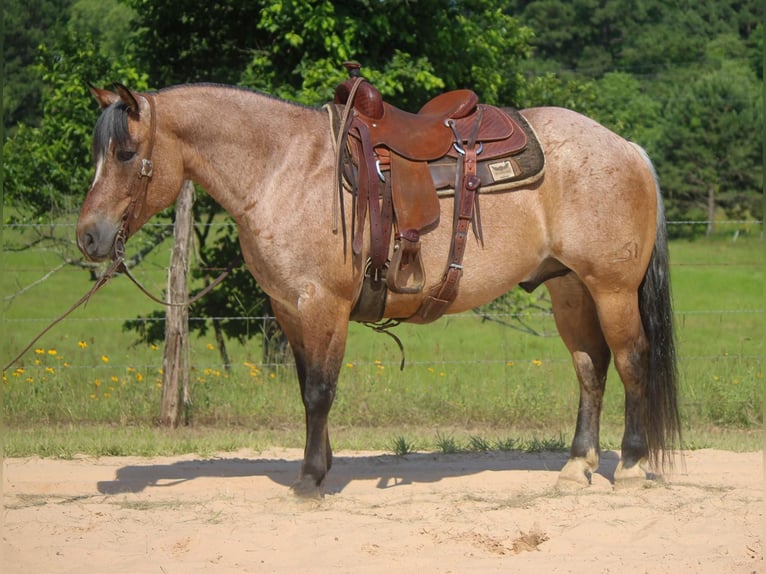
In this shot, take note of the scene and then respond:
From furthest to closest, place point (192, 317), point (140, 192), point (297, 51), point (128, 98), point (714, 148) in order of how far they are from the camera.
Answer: point (714, 148), point (297, 51), point (192, 317), point (140, 192), point (128, 98)

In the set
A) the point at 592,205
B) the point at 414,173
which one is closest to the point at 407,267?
the point at 414,173

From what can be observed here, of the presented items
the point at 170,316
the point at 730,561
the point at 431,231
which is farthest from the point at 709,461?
the point at 170,316

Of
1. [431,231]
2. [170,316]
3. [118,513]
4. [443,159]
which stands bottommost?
[118,513]

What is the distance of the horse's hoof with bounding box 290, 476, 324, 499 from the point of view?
504 centimetres

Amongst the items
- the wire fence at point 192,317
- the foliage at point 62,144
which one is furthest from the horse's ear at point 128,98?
the foliage at point 62,144

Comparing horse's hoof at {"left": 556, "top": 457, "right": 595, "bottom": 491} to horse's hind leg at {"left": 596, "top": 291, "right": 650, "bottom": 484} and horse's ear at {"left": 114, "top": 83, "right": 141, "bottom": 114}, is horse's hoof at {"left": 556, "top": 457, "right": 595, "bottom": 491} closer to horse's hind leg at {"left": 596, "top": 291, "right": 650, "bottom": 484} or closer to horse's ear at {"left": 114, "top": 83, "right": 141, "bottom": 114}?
horse's hind leg at {"left": 596, "top": 291, "right": 650, "bottom": 484}

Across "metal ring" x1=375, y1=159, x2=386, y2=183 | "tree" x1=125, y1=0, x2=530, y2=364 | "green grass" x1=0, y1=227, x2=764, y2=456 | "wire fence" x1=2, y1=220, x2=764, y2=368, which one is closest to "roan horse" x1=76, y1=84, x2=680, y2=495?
"metal ring" x1=375, y1=159, x2=386, y2=183

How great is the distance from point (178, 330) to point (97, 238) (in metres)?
2.89

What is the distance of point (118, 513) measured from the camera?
489cm

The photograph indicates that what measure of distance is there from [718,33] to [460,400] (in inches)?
1355

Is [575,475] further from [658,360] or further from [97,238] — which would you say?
[97,238]

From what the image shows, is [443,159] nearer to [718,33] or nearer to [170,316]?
[170,316]

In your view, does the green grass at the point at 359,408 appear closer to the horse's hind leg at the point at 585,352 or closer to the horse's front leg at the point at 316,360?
the horse's hind leg at the point at 585,352

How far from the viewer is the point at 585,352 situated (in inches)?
226
